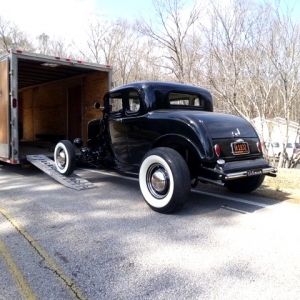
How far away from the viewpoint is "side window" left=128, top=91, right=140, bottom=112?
18.7 ft

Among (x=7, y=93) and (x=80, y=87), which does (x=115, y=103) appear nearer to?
(x=7, y=93)

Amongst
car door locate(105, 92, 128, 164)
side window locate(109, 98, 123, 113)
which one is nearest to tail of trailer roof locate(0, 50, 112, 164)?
side window locate(109, 98, 123, 113)

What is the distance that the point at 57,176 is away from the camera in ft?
22.1

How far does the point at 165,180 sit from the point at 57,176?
3.04 m

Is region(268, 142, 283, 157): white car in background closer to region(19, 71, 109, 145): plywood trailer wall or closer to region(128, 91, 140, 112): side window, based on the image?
Answer: region(19, 71, 109, 145): plywood trailer wall

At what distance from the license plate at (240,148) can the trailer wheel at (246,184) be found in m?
0.74

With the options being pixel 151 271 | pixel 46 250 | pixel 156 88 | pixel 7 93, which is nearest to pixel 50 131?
pixel 7 93

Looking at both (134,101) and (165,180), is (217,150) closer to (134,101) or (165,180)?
(165,180)

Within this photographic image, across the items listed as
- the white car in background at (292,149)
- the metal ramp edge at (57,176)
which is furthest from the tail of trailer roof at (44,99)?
the white car in background at (292,149)

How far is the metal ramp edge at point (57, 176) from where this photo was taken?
6.35 m

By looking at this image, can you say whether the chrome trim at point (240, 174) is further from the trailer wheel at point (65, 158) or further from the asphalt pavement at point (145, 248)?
the trailer wheel at point (65, 158)

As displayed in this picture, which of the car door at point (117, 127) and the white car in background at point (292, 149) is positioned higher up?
the car door at point (117, 127)

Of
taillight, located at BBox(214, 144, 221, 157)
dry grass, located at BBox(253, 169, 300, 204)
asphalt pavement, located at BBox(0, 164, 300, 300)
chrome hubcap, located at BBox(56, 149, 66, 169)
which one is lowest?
asphalt pavement, located at BBox(0, 164, 300, 300)

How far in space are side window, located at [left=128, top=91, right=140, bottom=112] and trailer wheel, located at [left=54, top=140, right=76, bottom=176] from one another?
1.74 m
